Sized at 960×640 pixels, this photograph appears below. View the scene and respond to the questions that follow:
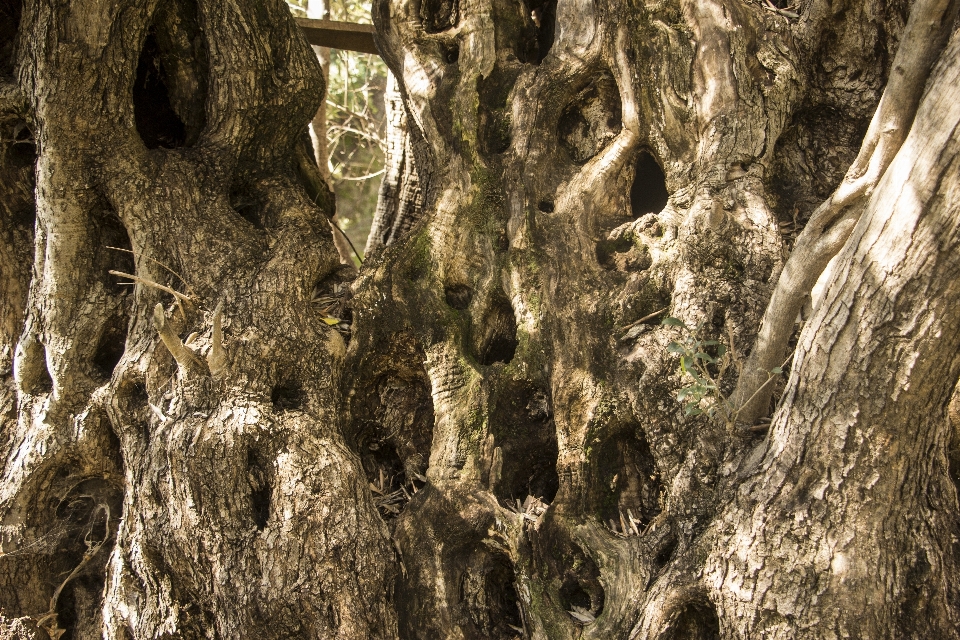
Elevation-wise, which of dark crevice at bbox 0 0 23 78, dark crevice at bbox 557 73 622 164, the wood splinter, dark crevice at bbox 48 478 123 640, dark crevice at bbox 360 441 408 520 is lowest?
dark crevice at bbox 48 478 123 640

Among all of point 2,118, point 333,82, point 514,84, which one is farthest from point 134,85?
point 333,82

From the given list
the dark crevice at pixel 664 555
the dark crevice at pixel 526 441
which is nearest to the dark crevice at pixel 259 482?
the dark crevice at pixel 526 441

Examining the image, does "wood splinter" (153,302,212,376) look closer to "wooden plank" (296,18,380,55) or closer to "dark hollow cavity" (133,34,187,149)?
"dark hollow cavity" (133,34,187,149)

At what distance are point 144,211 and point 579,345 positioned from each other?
164 centimetres

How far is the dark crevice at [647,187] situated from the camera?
321 cm

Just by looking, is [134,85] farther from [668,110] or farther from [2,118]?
[668,110]

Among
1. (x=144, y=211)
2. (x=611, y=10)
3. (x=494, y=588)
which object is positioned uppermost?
(x=611, y=10)

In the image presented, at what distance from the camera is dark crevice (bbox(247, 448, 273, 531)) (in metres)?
2.58

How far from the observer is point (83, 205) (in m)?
3.00

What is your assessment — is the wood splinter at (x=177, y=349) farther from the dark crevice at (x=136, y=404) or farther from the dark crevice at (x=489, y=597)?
the dark crevice at (x=489, y=597)

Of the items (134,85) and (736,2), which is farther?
(134,85)

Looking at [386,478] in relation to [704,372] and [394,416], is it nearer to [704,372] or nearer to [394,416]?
[394,416]

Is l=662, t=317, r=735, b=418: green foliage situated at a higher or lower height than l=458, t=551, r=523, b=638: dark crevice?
higher

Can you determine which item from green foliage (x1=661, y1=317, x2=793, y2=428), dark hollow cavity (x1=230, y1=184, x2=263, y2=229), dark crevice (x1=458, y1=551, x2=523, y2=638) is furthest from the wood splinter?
green foliage (x1=661, y1=317, x2=793, y2=428)
